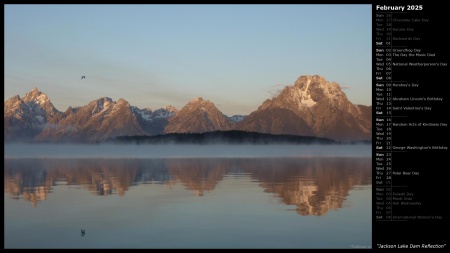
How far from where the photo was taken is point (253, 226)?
33344mm

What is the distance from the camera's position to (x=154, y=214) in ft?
127

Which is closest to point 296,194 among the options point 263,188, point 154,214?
point 263,188
